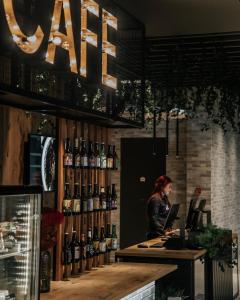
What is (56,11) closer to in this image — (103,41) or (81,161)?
(103,41)

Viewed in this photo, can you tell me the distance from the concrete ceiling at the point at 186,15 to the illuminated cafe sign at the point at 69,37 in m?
0.81

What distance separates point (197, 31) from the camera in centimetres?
665

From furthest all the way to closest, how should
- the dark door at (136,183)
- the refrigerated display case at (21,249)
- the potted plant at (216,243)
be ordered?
the dark door at (136,183), the potted plant at (216,243), the refrigerated display case at (21,249)

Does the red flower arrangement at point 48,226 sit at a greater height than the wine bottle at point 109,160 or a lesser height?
lesser

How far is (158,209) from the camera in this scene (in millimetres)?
7895

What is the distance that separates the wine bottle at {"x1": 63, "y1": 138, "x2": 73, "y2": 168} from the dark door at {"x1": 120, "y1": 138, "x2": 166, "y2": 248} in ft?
22.6

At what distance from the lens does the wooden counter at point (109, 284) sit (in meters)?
3.88

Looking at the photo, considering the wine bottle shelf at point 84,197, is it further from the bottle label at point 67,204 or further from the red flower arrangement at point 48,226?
the red flower arrangement at point 48,226

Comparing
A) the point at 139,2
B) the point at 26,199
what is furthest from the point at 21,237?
the point at 139,2

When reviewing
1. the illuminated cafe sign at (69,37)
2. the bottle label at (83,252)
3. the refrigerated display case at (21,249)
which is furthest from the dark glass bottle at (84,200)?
the refrigerated display case at (21,249)

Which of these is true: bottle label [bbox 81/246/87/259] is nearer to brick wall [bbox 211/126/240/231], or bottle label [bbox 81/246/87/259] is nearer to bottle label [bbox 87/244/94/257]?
bottle label [bbox 87/244/94/257]

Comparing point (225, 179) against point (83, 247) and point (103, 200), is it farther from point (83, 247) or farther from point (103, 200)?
point (83, 247)

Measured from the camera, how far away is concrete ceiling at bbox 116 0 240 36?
558 cm

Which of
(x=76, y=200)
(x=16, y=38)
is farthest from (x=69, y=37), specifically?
(x=76, y=200)
